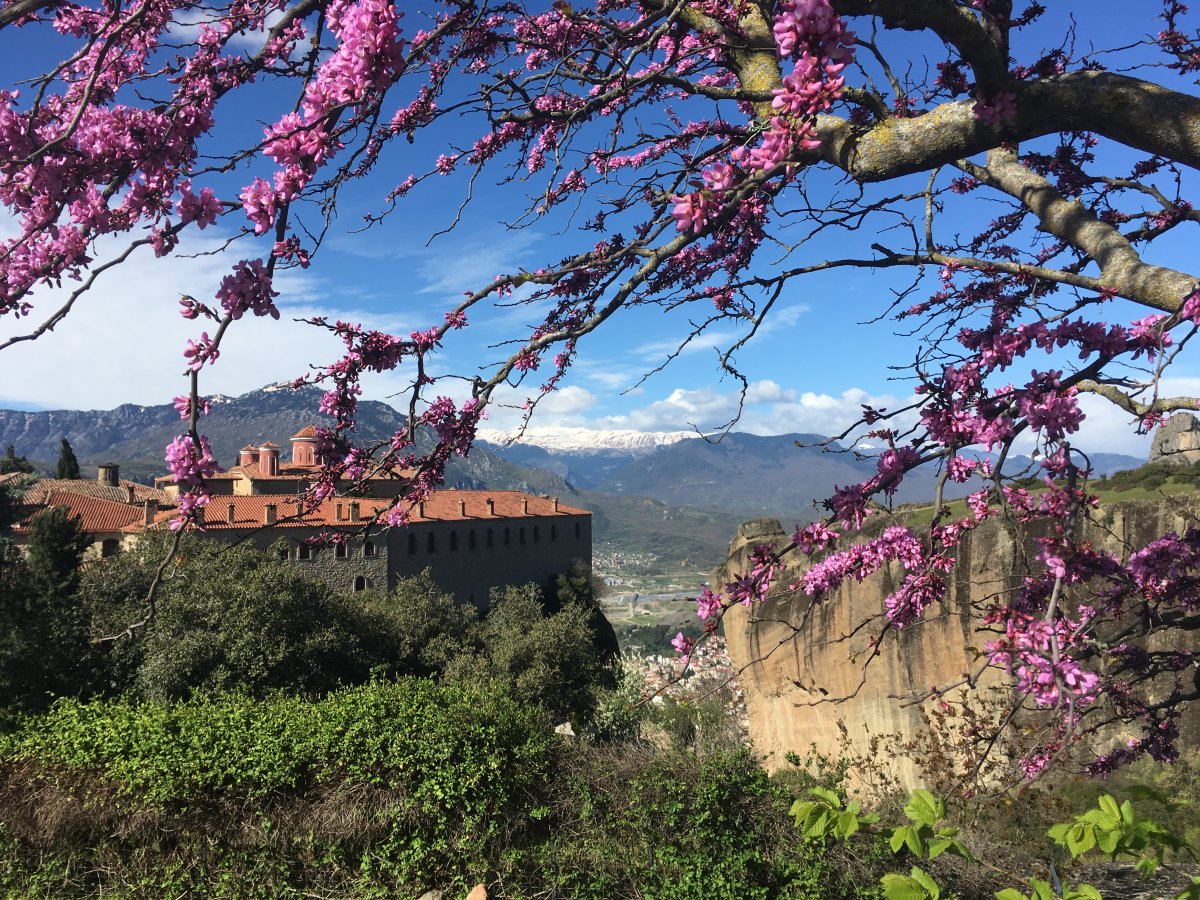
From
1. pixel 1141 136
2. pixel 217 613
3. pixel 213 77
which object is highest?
pixel 213 77

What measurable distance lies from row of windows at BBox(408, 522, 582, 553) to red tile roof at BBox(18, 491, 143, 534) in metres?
15.7

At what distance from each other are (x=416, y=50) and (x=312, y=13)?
1079 millimetres

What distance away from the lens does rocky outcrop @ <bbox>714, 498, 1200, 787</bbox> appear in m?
12.3

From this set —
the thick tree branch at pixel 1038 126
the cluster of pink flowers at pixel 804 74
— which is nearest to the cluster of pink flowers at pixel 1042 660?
the cluster of pink flowers at pixel 804 74

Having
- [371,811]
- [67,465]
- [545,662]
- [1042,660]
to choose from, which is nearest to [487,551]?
[545,662]

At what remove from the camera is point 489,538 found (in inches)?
2071

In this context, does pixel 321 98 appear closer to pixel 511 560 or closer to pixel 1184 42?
pixel 1184 42

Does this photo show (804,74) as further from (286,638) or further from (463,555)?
(463,555)

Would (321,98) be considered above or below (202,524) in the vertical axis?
above

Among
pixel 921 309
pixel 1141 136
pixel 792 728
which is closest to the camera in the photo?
pixel 1141 136

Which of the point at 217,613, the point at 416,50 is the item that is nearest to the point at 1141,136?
the point at 416,50

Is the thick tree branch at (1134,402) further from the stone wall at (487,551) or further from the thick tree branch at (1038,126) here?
the stone wall at (487,551)

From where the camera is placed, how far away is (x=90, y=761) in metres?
8.31

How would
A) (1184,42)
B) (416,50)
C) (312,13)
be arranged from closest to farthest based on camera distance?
(416,50)
(312,13)
(1184,42)
